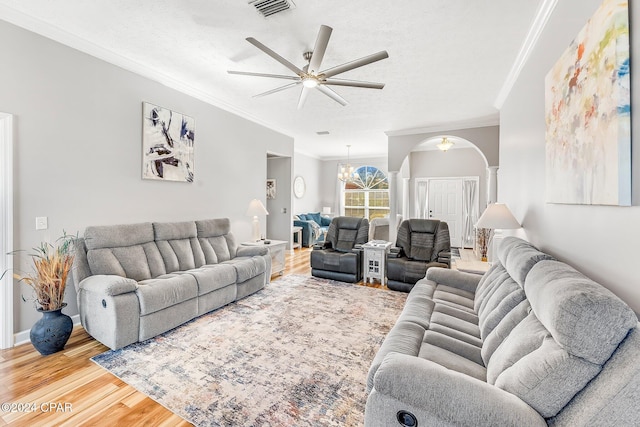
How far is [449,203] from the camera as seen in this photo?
7.95 metres

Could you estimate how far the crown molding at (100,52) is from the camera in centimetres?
240

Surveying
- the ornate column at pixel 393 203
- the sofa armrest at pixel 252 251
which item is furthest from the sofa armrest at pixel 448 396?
the ornate column at pixel 393 203

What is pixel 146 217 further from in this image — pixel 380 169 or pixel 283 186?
pixel 380 169

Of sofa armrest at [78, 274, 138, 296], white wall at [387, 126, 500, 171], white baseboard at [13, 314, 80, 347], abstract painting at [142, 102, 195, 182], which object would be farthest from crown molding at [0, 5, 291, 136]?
white wall at [387, 126, 500, 171]

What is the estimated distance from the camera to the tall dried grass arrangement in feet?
7.79

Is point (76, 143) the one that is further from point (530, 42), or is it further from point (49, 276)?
point (530, 42)

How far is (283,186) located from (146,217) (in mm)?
3625

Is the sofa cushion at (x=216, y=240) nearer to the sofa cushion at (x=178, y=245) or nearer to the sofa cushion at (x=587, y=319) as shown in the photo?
the sofa cushion at (x=178, y=245)

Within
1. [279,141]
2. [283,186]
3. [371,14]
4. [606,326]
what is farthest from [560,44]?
[283,186]

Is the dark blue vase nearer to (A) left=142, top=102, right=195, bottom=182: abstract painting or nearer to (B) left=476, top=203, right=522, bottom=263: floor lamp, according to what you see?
(A) left=142, top=102, right=195, bottom=182: abstract painting

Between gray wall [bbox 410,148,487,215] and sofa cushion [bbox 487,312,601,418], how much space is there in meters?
7.11

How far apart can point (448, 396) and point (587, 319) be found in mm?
556

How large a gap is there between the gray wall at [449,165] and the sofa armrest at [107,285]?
24.1 feet

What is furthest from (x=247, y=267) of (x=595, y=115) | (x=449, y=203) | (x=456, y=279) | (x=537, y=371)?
(x=449, y=203)
